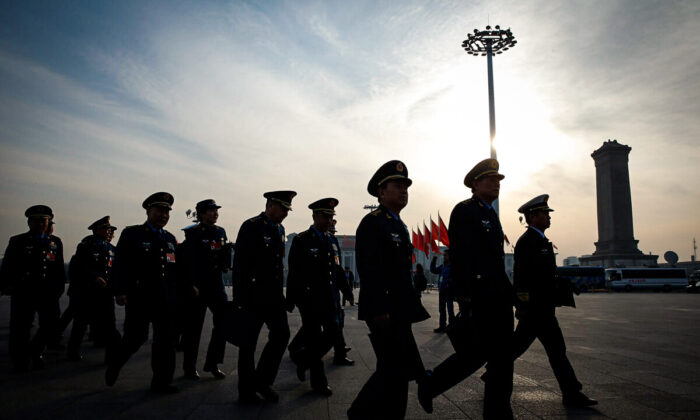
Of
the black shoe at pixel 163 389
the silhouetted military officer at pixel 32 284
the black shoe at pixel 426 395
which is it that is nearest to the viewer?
the black shoe at pixel 426 395

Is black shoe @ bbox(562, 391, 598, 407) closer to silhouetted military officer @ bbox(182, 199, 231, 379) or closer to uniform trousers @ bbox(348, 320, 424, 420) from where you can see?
uniform trousers @ bbox(348, 320, 424, 420)

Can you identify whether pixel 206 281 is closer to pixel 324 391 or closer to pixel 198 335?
pixel 198 335

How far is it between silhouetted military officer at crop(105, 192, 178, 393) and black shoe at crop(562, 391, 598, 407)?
3.89m

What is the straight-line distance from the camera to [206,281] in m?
6.24

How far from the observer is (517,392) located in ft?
15.9

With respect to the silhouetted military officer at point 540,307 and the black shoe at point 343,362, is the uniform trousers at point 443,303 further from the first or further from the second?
the silhouetted military officer at point 540,307

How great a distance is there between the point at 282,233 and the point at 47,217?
4.10 meters

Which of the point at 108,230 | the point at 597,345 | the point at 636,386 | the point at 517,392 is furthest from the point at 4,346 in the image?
the point at 597,345

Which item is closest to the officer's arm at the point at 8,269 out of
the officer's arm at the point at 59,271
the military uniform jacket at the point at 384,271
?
the officer's arm at the point at 59,271

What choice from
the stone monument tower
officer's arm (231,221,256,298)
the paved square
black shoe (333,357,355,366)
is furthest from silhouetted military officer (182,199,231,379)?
the stone monument tower

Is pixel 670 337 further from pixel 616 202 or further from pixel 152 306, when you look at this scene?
pixel 616 202

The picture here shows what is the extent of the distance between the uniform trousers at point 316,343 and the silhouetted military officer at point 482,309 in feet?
5.27

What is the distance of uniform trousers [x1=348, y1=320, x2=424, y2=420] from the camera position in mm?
3047

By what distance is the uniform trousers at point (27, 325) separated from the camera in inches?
244
